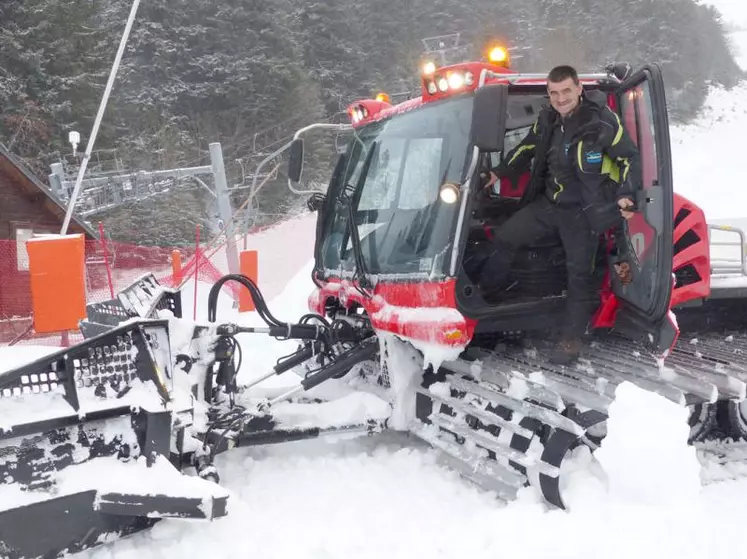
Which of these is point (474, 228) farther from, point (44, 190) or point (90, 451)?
point (44, 190)

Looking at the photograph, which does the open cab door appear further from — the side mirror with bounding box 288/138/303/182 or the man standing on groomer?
the side mirror with bounding box 288/138/303/182

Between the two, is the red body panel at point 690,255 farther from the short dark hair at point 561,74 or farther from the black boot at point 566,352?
the short dark hair at point 561,74

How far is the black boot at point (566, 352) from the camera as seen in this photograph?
377 cm

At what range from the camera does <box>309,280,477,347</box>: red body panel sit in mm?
3549

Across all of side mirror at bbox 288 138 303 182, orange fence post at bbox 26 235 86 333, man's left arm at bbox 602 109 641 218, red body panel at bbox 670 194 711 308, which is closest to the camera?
man's left arm at bbox 602 109 641 218

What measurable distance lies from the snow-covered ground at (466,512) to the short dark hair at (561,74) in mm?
1722

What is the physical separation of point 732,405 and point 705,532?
1532 millimetres

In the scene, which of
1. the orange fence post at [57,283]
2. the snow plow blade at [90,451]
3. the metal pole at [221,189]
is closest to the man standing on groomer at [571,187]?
the snow plow blade at [90,451]

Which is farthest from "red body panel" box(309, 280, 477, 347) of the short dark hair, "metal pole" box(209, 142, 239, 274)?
"metal pole" box(209, 142, 239, 274)

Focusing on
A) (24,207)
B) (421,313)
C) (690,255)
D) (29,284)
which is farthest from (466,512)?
(24,207)

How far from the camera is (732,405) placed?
3.94 metres

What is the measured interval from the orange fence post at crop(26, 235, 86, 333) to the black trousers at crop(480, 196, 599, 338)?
5.64m

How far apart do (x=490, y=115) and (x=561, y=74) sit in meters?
0.65

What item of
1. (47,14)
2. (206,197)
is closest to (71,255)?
(47,14)
